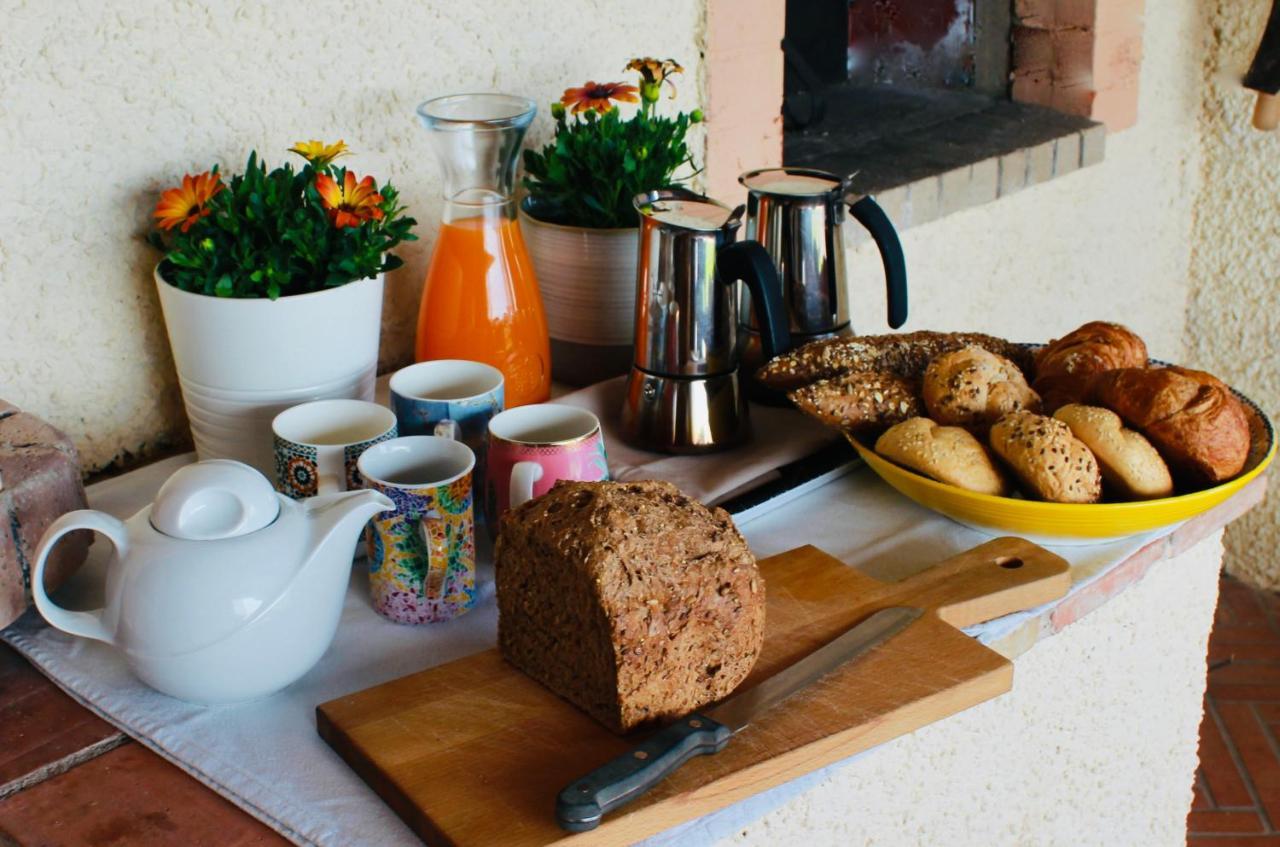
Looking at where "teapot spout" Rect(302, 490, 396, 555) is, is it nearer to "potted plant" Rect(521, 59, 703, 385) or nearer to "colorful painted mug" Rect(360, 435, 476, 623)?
"colorful painted mug" Rect(360, 435, 476, 623)

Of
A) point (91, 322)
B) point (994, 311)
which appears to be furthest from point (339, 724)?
point (994, 311)

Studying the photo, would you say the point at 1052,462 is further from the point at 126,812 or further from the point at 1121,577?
the point at 126,812

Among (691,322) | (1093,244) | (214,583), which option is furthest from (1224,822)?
(214,583)

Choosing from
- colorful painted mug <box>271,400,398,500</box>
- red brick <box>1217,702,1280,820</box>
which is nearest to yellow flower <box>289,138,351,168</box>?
colorful painted mug <box>271,400,398,500</box>

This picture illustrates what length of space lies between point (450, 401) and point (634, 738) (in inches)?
14.1

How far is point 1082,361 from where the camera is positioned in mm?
1178

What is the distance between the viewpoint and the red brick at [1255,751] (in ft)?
7.23

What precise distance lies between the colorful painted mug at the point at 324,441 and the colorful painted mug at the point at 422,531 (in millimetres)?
38

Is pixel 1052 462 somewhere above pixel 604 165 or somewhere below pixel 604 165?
below

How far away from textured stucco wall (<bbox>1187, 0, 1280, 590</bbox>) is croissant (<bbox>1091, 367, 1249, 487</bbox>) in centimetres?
159

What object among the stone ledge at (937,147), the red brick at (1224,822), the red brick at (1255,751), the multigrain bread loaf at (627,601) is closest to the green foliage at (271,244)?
the multigrain bread loaf at (627,601)

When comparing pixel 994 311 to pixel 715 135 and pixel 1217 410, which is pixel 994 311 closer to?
pixel 715 135

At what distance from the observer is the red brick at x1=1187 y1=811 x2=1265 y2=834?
2.13 metres

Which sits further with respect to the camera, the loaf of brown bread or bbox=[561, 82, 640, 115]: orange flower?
bbox=[561, 82, 640, 115]: orange flower
